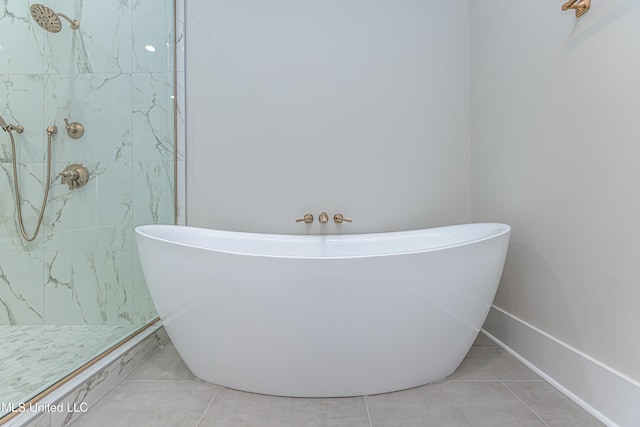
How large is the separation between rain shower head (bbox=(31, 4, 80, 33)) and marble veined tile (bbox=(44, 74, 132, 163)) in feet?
0.70

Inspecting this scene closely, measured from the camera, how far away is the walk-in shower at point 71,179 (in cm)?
147

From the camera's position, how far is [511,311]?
1.69m

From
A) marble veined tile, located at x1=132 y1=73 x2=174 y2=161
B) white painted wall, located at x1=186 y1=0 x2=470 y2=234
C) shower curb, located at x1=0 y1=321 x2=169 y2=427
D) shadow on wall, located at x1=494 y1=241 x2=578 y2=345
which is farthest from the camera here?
white painted wall, located at x1=186 y1=0 x2=470 y2=234

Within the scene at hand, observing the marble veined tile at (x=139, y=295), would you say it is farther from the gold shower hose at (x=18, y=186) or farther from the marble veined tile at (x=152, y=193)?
the gold shower hose at (x=18, y=186)

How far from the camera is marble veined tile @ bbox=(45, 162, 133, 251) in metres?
1.59

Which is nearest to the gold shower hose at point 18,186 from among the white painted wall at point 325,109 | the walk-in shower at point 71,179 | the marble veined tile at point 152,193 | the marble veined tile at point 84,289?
the walk-in shower at point 71,179

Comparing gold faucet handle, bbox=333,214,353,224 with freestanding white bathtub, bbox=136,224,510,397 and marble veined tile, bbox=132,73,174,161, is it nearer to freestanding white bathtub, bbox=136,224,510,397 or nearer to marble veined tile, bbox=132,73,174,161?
freestanding white bathtub, bbox=136,224,510,397

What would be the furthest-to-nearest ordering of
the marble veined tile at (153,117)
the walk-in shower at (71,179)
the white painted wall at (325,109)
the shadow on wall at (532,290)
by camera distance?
the white painted wall at (325,109) → the marble veined tile at (153,117) → the walk-in shower at (71,179) → the shadow on wall at (532,290)

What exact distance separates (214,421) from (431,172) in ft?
5.77

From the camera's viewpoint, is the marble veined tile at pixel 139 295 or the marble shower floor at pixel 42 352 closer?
the marble shower floor at pixel 42 352

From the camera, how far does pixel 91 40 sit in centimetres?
167

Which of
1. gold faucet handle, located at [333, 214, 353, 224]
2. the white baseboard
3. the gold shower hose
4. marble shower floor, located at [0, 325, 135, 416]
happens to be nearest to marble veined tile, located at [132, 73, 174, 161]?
the gold shower hose

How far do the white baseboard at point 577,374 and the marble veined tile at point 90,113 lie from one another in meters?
2.21

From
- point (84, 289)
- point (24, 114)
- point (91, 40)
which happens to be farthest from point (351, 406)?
point (91, 40)
